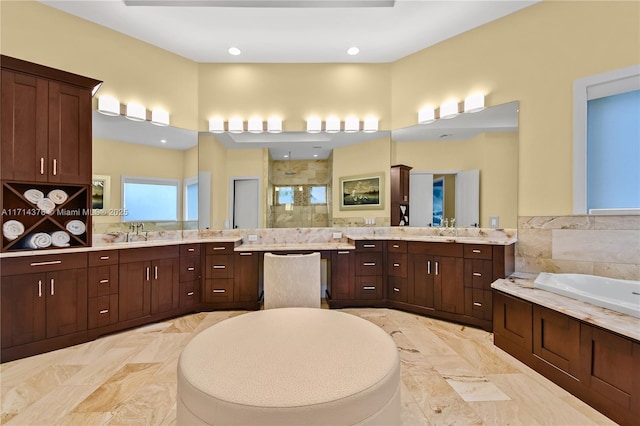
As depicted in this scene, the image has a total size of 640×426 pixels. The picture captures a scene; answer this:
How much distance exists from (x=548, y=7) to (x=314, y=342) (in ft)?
12.7

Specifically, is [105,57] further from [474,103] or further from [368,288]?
[474,103]

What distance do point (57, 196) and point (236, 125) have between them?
2.08m

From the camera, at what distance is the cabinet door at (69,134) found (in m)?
2.49

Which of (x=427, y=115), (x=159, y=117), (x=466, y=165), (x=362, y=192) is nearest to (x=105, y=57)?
(x=159, y=117)

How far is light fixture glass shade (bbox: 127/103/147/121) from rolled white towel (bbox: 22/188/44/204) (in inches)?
48.7

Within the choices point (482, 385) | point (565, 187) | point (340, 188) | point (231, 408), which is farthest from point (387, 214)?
point (231, 408)

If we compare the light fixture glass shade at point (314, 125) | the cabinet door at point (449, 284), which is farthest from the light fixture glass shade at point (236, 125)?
the cabinet door at point (449, 284)

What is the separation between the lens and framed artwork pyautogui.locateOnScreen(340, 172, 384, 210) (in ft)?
12.3

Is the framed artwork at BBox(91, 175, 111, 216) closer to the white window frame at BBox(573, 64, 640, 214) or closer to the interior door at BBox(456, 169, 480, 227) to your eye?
the interior door at BBox(456, 169, 480, 227)

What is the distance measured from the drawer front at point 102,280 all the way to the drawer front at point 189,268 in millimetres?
632

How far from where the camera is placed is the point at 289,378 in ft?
2.69

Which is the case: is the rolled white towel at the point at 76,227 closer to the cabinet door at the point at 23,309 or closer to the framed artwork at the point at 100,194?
the framed artwork at the point at 100,194

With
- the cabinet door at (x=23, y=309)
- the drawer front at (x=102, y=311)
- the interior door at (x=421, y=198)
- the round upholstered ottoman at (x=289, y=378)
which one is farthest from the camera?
the interior door at (x=421, y=198)

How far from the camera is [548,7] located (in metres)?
2.73
